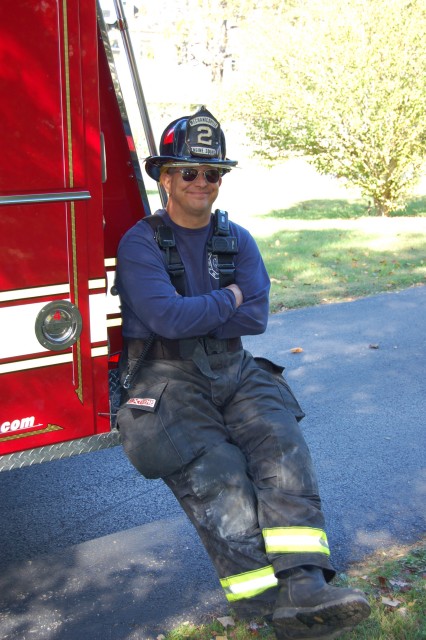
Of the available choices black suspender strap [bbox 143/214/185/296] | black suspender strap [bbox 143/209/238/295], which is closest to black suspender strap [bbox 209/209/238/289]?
black suspender strap [bbox 143/209/238/295]

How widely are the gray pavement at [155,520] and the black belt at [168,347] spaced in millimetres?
965

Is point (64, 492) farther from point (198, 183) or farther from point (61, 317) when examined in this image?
point (198, 183)

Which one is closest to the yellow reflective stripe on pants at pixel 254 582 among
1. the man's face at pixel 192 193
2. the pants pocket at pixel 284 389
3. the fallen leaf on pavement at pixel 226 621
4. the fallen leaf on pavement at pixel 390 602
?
the fallen leaf on pavement at pixel 226 621

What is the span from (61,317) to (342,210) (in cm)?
1425

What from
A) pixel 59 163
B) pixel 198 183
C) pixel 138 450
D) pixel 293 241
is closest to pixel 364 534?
pixel 138 450

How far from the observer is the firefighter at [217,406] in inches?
116

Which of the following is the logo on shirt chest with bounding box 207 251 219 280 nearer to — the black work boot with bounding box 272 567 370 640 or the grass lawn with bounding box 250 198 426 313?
the black work boot with bounding box 272 567 370 640

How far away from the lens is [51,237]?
313cm

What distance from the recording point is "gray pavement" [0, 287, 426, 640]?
341 cm

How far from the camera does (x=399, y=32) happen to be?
1476cm

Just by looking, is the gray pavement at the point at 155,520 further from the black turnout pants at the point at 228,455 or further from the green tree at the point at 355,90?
the green tree at the point at 355,90

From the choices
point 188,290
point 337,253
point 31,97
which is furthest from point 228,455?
point 337,253

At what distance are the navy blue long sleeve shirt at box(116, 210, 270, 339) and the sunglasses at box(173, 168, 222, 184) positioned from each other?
207 mm

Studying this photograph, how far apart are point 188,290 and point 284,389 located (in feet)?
1.88
